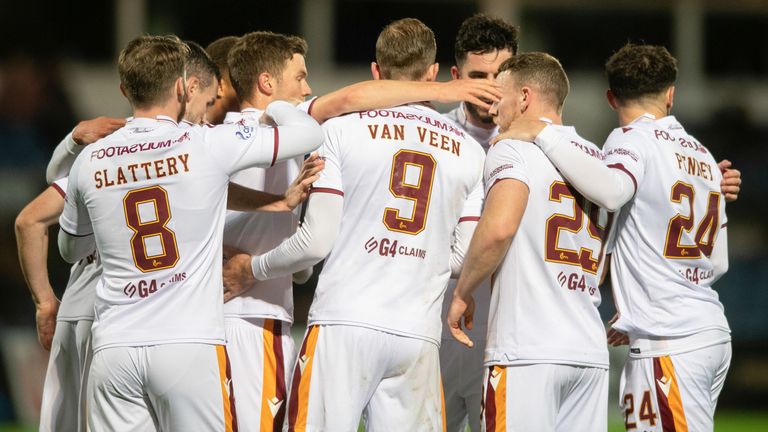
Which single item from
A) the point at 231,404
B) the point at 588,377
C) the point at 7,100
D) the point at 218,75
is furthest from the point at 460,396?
the point at 7,100

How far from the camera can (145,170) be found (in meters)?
4.76

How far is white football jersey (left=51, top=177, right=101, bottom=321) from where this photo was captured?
5.72m

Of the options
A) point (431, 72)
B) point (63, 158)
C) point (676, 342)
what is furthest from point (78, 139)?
point (676, 342)

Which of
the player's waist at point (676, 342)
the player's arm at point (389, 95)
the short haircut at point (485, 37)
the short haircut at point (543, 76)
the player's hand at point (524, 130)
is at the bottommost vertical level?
the player's waist at point (676, 342)

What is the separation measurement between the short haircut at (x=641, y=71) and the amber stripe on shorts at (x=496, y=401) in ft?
5.92

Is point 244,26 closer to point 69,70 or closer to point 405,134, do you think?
point 69,70

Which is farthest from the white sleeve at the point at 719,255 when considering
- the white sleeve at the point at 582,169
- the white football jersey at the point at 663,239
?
the white sleeve at the point at 582,169

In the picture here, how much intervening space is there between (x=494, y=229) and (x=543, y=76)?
0.87m

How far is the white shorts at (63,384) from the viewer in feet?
19.1

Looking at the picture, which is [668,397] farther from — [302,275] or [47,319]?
[47,319]

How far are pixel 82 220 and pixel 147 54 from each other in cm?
84

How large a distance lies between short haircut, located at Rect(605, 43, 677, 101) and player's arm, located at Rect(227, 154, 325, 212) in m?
1.83

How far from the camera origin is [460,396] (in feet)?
19.5

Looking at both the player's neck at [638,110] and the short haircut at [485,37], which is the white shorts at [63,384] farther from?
the player's neck at [638,110]
